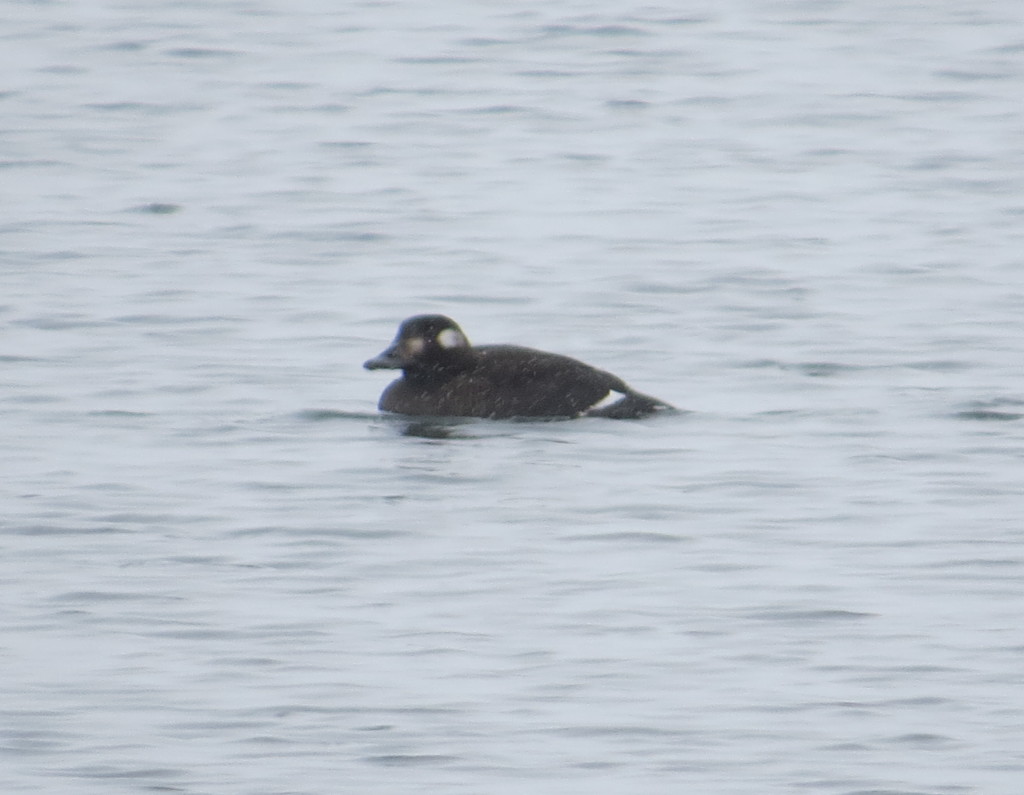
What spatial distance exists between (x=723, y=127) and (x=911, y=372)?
1063 centimetres

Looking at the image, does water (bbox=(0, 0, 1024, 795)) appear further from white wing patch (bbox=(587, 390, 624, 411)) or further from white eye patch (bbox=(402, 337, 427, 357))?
white eye patch (bbox=(402, 337, 427, 357))

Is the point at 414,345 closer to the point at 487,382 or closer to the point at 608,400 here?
the point at 487,382

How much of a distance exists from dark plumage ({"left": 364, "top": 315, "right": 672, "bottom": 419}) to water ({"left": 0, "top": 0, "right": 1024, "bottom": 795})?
14cm

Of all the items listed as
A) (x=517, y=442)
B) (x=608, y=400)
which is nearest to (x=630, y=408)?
(x=608, y=400)

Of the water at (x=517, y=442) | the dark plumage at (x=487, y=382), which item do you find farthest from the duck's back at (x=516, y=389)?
the water at (x=517, y=442)

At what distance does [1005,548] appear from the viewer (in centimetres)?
950

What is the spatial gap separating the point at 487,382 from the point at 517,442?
515 mm

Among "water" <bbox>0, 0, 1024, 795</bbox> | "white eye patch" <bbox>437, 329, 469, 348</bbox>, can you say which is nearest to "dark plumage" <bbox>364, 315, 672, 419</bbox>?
"white eye patch" <bbox>437, 329, 469, 348</bbox>

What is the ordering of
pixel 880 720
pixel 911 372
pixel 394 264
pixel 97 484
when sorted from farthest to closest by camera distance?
pixel 394 264 < pixel 911 372 < pixel 97 484 < pixel 880 720

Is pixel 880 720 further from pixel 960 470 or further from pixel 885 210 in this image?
pixel 885 210

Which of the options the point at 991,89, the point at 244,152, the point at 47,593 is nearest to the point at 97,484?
the point at 47,593

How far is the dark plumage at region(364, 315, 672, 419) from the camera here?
12.1 metres

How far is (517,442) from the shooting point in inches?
464

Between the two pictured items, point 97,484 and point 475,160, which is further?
point 475,160
